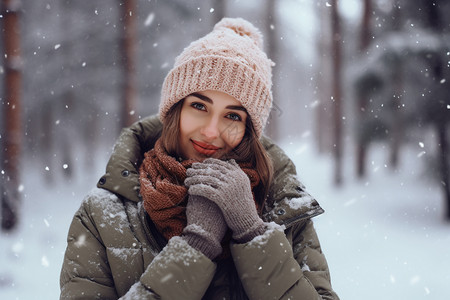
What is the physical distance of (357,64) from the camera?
9.14 meters

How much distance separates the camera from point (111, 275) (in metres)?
1.78

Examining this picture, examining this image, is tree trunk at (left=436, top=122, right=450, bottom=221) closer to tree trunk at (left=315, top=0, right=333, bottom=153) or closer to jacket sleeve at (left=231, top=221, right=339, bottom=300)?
jacket sleeve at (left=231, top=221, right=339, bottom=300)

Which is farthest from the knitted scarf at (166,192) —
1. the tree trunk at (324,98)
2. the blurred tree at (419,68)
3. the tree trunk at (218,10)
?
the tree trunk at (324,98)

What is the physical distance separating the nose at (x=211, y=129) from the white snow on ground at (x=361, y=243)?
3992 millimetres

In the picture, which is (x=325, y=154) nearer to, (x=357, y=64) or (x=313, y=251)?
(x=357, y=64)

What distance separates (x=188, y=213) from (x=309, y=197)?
2.26 ft

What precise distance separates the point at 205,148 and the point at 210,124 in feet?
0.48

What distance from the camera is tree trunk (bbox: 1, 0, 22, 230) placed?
746cm

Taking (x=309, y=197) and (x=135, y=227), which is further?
(x=309, y=197)

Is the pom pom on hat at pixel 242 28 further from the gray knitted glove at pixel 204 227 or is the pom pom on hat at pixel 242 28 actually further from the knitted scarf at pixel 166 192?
the gray knitted glove at pixel 204 227

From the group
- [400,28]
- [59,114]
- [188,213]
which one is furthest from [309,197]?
[59,114]

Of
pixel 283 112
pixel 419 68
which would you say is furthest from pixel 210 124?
pixel 419 68

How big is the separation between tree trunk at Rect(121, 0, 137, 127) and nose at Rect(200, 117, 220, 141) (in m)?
7.10

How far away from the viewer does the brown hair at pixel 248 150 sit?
79.8 inches
